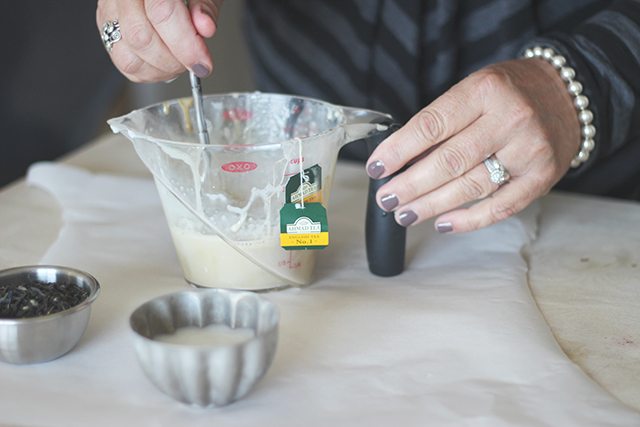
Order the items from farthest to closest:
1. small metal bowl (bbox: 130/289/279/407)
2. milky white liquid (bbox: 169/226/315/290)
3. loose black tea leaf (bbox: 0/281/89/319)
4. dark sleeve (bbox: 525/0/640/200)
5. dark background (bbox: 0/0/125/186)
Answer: dark background (bbox: 0/0/125/186), dark sleeve (bbox: 525/0/640/200), milky white liquid (bbox: 169/226/315/290), loose black tea leaf (bbox: 0/281/89/319), small metal bowl (bbox: 130/289/279/407)

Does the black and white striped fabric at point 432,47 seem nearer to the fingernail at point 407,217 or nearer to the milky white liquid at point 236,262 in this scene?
the fingernail at point 407,217

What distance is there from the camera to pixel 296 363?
74 cm

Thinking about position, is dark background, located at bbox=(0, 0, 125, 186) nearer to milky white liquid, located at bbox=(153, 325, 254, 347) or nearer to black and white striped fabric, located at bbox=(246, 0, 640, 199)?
black and white striped fabric, located at bbox=(246, 0, 640, 199)

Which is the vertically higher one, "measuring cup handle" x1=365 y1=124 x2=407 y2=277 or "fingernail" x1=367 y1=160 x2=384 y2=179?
"fingernail" x1=367 y1=160 x2=384 y2=179

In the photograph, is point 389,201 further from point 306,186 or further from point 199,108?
point 199,108

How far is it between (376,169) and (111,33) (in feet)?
1.09

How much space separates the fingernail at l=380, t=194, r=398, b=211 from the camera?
2.83ft

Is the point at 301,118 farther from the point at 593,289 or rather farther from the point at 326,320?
the point at 593,289

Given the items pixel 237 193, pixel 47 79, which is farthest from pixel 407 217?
pixel 47 79

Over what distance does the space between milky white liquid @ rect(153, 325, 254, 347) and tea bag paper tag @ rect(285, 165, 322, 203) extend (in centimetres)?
17

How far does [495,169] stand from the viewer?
0.89m

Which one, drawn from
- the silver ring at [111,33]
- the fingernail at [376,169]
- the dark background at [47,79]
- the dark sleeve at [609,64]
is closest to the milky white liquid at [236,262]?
the fingernail at [376,169]

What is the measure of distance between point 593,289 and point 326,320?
303 mm

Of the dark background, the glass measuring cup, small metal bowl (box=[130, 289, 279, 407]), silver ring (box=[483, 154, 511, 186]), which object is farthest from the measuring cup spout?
the dark background
